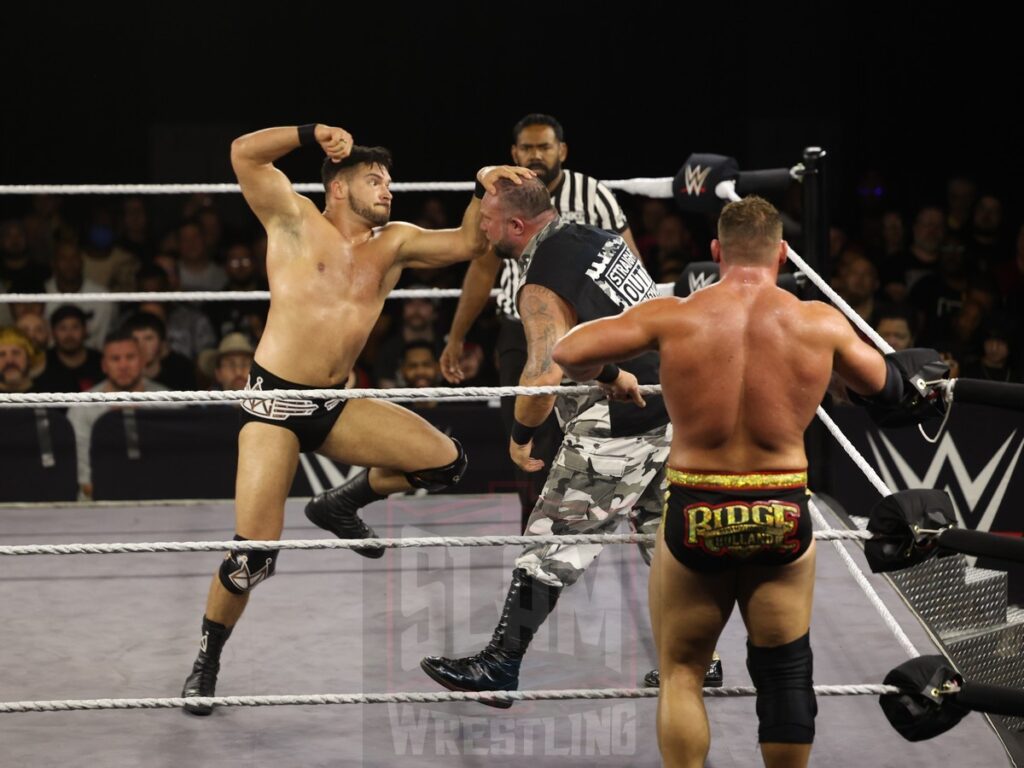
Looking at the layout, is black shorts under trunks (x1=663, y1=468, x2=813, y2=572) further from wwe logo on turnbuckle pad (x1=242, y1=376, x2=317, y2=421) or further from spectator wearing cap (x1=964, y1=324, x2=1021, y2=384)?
spectator wearing cap (x1=964, y1=324, x2=1021, y2=384)

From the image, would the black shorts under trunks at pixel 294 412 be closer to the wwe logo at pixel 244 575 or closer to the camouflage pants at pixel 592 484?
the wwe logo at pixel 244 575

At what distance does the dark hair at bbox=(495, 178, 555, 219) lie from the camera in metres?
3.02

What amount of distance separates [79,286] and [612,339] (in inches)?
→ 171

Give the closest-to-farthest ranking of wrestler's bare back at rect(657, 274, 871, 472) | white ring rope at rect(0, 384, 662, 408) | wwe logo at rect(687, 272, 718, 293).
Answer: wrestler's bare back at rect(657, 274, 871, 472) < white ring rope at rect(0, 384, 662, 408) < wwe logo at rect(687, 272, 718, 293)

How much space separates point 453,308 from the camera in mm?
5898

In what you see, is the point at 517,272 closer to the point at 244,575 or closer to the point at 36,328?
the point at 244,575

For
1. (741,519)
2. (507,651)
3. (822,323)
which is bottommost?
(507,651)

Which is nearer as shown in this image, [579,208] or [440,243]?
[440,243]

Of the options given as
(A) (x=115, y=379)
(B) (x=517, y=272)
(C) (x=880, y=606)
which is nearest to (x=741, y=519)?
(C) (x=880, y=606)

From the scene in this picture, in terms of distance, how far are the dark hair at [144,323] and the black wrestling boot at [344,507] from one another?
1.97 m

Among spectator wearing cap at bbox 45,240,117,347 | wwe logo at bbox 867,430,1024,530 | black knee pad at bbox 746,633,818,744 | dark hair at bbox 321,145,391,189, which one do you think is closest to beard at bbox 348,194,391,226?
dark hair at bbox 321,145,391,189

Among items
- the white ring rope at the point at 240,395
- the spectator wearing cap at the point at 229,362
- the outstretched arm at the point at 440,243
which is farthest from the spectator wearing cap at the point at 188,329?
the white ring rope at the point at 240,395

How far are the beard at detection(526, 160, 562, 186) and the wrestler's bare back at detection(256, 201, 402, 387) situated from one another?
80 centimetres

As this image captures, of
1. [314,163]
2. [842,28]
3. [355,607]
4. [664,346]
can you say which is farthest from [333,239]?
[842,28]
